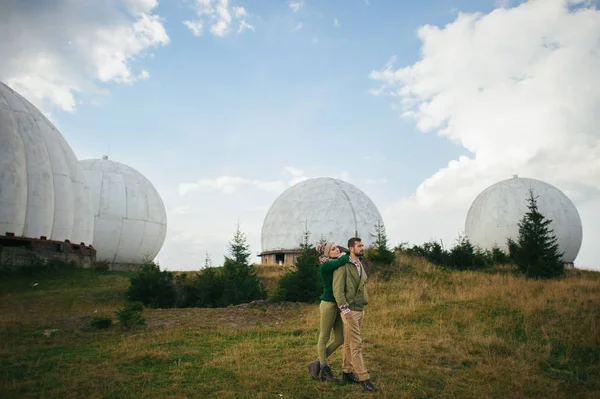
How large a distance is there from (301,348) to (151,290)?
30.9ft

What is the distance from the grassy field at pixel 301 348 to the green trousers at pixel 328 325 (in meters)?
0.53

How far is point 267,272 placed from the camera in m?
23.9

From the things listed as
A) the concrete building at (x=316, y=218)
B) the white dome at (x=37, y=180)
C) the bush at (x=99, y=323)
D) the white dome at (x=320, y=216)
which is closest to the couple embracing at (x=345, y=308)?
the bush at (x=99, y=323)

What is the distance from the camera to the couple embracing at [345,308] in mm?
6000

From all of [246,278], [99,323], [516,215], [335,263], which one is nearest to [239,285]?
[246,278]

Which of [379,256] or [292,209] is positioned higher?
[292,209]

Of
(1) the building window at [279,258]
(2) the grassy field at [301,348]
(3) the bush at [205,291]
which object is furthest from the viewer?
(1) the building window at [279,258]

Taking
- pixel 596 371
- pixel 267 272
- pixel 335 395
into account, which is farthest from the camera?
pixel 267 272

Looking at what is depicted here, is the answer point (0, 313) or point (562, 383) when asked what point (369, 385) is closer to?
point (562, 383)

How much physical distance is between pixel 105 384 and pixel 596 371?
8110 millimetres

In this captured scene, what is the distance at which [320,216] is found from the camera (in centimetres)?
3300

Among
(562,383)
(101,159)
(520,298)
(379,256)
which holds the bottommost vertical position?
(562,383)

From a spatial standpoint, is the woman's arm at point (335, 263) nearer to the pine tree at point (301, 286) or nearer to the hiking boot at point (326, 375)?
the hiking boot at point (326, 375)

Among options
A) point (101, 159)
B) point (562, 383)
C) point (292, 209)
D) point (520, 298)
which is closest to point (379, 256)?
point (520, 298)
